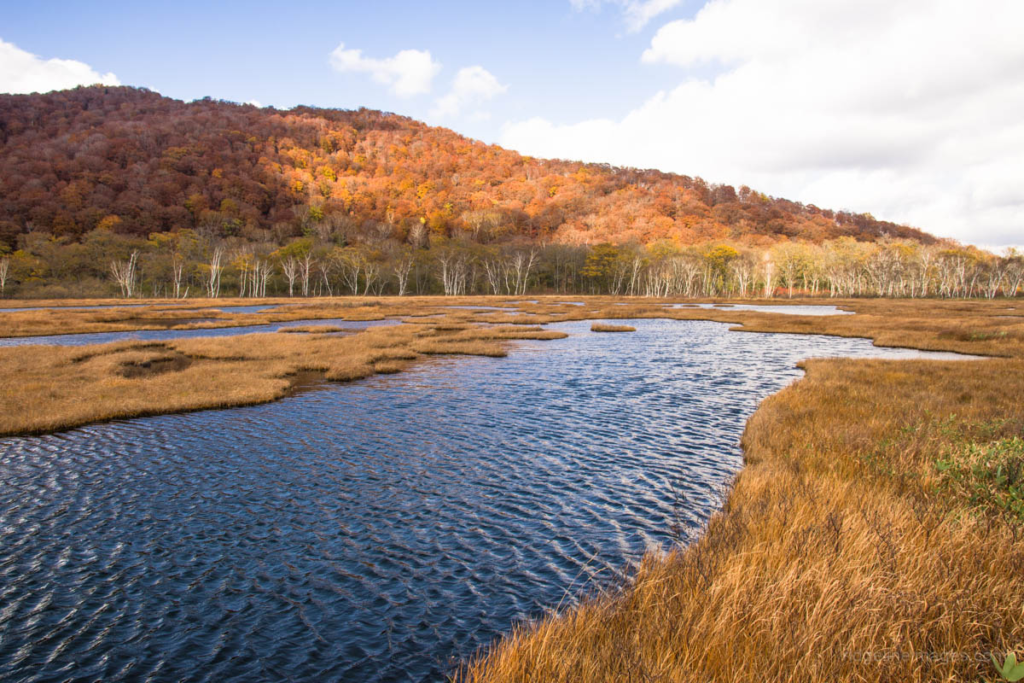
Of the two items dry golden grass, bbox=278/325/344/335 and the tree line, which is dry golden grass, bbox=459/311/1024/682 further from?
the tree line

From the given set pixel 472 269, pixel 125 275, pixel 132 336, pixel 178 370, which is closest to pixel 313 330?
pixel 132 336

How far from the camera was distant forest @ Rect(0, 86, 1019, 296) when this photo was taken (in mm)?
116631

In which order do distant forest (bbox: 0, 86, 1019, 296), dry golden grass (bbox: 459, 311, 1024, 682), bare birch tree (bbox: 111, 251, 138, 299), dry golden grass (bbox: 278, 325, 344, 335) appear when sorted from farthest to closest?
distant forest (bbox: 0, 86, 1019, 296) → bare birch tree (bbox: 111, 251, 138, 299) → dry golden grass (bbox: 278, 325, 344, 335) → dry golden grass (bbox: 459, 311, 1024, 682)

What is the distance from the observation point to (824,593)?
5.52m

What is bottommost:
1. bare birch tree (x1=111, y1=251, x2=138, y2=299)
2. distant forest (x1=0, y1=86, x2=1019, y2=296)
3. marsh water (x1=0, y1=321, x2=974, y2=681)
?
marsh water (x1=0, y1=321, x2=974, y2=681)

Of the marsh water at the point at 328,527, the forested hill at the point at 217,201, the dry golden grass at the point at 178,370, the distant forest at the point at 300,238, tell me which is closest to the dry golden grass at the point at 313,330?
the dry golden grass at the point at 178,370

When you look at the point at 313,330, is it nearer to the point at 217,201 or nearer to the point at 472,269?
the point at 472,269

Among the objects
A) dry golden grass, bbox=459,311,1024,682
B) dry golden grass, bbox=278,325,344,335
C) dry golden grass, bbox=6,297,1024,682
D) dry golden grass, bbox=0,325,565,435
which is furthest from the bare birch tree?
dry golden grass, bbox=459,311,1024,682

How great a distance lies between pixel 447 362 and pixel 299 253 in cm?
10364

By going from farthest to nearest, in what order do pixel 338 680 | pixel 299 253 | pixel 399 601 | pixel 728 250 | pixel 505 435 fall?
1. pixel 728 250
2. pixel 299 253
3. pixel 505 435
4. pixel 399 601
5. pixel 338 680

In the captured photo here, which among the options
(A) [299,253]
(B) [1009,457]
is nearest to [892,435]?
(B) [1009,457]

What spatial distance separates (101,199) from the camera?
473ft

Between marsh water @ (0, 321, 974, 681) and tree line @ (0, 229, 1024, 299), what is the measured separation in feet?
351

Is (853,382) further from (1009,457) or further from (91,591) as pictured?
(91,591)
